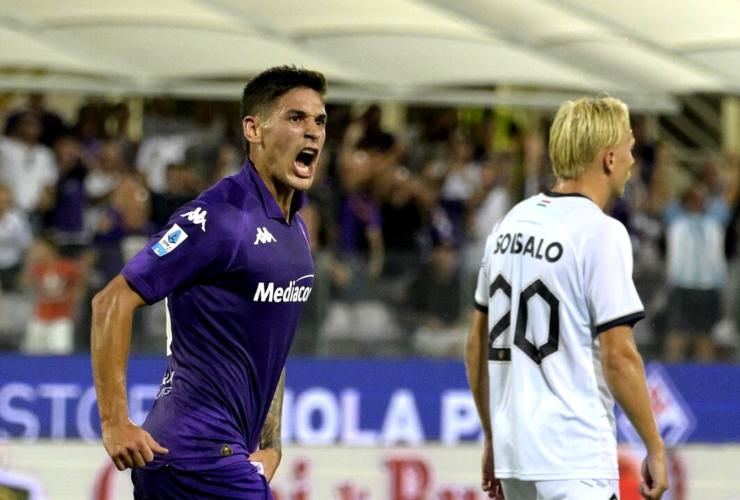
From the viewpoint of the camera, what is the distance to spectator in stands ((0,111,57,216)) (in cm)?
1262

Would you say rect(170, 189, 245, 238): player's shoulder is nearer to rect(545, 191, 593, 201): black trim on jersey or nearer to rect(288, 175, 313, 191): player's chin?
rect(288, 175, 313, 191): player's chin

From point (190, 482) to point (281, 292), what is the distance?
2.05 ft

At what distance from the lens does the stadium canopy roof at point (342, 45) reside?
14.1 meters

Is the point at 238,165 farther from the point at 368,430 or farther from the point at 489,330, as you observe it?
the point at 489,330

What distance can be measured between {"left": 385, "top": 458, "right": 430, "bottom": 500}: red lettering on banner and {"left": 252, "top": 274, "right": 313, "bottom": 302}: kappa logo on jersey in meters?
3.84

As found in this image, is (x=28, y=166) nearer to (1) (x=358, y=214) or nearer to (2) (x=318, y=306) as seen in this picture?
(1) (x=358, y=214)

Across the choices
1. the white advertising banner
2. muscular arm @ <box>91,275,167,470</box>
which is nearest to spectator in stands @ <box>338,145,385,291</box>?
the white advertising banner

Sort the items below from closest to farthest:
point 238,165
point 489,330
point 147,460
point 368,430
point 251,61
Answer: point 147,460 → point 489,330 → point 368,430 → point 238,165 → point 251,61

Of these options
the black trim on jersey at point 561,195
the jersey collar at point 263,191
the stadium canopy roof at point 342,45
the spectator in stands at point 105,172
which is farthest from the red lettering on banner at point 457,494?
the stadium canopy roof at point 342,45

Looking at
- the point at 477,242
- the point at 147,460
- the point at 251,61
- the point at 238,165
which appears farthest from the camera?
the point at 251,61

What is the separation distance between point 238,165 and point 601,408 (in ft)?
28.2

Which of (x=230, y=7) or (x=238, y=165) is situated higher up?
(x=230, y=7)

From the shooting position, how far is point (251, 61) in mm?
14461

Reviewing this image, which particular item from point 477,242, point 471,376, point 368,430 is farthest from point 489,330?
point 477,242
